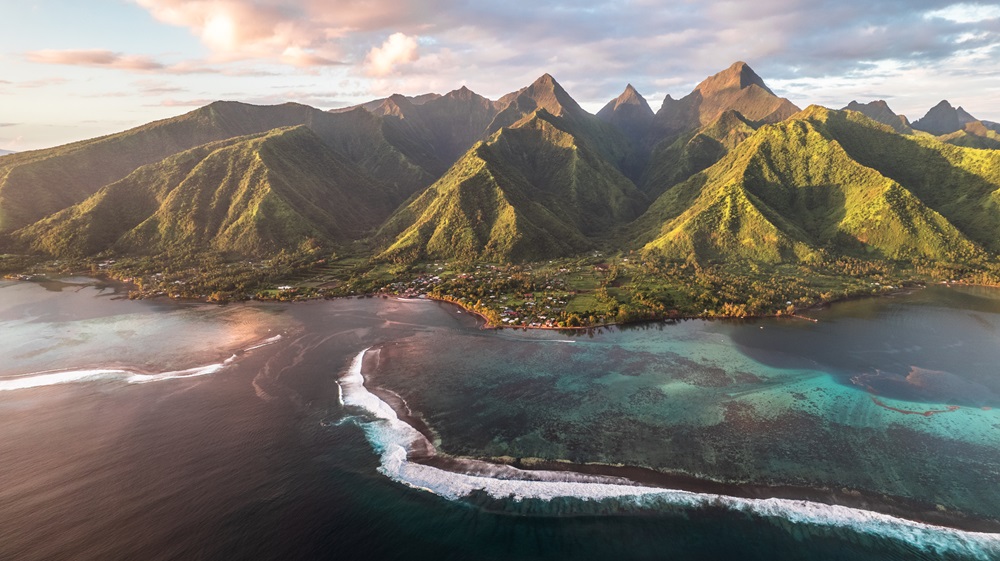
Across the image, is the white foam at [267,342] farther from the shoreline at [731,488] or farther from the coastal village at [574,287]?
the shoreline at [731,488]

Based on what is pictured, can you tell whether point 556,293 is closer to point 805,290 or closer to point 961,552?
point 805,290

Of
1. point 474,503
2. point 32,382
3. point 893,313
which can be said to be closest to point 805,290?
point 893,313

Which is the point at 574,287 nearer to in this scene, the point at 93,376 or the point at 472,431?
the point at 472,431

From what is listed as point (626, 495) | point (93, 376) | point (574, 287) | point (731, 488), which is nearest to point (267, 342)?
point (93, 376)

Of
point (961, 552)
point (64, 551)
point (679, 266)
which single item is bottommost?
point (961, 552)

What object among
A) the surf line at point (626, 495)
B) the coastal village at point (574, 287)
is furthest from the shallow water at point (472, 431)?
the coastal village at point (574, 287)

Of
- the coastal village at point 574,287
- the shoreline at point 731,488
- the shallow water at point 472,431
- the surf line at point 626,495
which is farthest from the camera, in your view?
the coastal village at point 574,287
